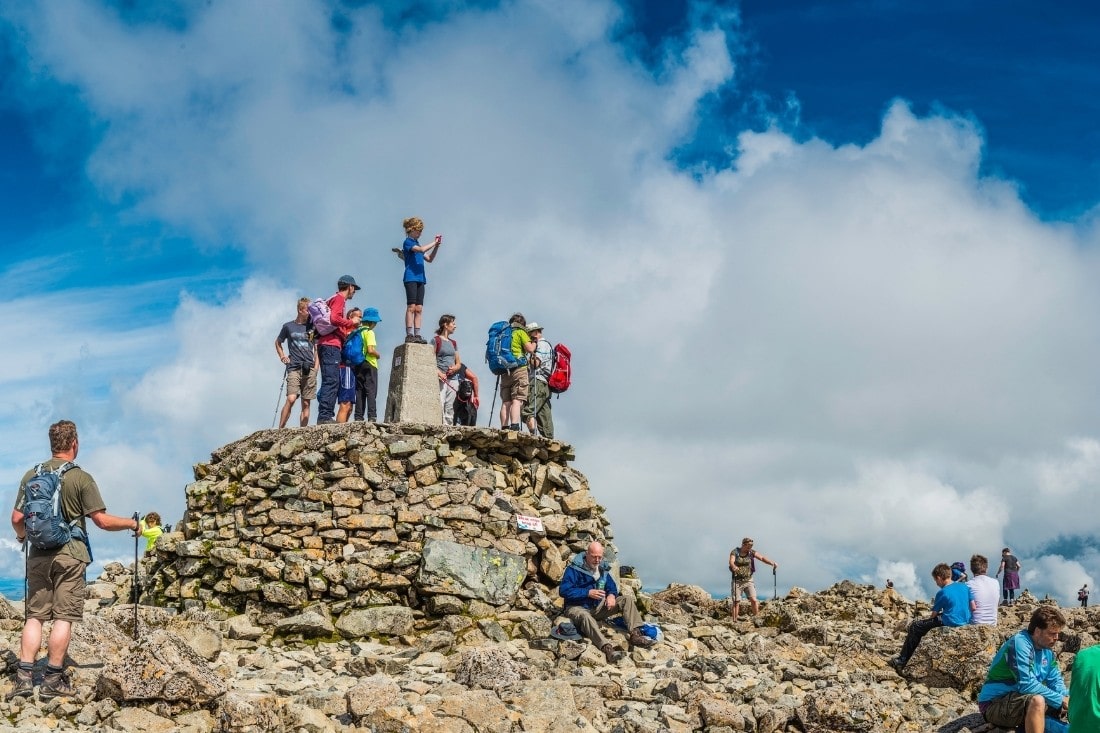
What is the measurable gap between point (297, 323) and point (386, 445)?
10.1 ft

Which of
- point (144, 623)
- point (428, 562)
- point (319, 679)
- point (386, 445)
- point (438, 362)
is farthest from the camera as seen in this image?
point (438, 362)

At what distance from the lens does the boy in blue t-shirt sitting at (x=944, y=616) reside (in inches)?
602

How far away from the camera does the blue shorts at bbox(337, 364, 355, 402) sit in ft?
60.0

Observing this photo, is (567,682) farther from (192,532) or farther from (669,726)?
(192,532)

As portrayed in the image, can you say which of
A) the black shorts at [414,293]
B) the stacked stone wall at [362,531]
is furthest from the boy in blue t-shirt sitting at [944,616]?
the black shorts at [414,293]

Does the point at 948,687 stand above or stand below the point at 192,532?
below

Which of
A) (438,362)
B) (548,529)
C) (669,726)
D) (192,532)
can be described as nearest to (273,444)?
(192,532)

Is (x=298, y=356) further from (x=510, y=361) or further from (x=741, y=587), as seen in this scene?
(x=741, y=587)

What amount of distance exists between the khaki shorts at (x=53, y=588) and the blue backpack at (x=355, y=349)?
8502mm

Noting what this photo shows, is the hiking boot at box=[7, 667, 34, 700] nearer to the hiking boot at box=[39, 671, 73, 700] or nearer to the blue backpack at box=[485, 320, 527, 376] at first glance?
the hiking boot at box=[39, 671, 73, 700]

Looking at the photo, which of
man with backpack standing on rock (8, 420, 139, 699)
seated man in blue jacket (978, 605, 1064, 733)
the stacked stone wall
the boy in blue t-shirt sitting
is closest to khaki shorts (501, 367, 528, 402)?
the stacked stone wall

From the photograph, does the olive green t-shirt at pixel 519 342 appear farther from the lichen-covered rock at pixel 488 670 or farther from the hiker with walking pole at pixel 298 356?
the lichen-covered rock at pixel 488 670

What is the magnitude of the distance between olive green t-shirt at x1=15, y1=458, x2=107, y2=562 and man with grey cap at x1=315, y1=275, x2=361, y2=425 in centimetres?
791

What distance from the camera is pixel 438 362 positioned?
65.4ft
